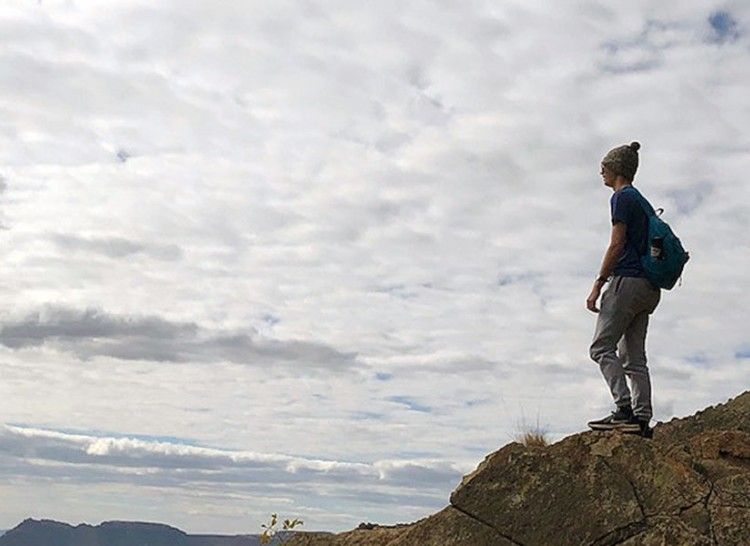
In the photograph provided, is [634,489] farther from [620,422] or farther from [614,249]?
[614,249]

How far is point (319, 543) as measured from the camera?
11.4 m

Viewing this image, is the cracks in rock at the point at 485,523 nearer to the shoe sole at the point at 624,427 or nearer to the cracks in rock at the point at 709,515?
the cracks in rock at the point at 709,515

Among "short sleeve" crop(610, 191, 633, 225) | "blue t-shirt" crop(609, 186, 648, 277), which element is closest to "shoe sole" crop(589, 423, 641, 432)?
"blue t-shirt" crop(609, 186, 648, 277)

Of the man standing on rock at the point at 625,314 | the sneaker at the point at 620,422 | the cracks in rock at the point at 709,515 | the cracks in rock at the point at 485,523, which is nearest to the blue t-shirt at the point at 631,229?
the man standing on rock at the point at 625,314

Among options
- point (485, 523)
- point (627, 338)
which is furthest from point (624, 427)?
point (485, 523)

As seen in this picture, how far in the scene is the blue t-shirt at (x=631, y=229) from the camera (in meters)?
10.9

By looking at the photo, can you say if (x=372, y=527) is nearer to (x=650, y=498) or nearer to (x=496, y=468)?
(x=496, y=468)

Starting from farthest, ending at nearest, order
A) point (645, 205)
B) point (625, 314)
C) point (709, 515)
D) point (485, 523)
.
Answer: point (645, 205) < point (625, 314) < point (485, 523) < point (709, 515)

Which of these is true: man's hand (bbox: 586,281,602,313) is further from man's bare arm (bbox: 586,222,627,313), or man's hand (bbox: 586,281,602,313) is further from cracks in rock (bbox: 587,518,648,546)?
cracks in rock (bbox: 587,518,648,546)

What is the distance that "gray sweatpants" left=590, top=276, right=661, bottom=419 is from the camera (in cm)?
1074

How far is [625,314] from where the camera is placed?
424 inches

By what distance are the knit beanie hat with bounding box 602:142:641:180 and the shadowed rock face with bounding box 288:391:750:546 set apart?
10.5 feet

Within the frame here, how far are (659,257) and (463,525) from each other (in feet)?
12.2

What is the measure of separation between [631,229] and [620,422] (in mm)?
2223
